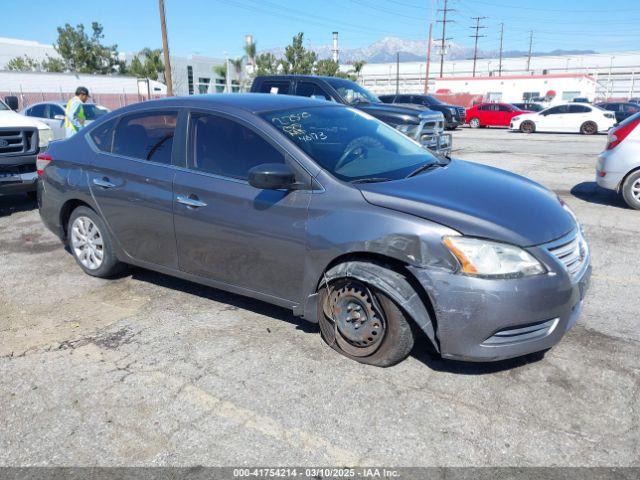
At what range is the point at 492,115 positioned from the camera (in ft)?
95.0

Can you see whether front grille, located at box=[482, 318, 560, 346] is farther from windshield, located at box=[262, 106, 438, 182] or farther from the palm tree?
the palm tree

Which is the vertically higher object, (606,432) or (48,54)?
(48,54)

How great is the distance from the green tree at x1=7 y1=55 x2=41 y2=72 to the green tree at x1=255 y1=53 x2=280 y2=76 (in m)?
25.1

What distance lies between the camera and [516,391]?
3.19m

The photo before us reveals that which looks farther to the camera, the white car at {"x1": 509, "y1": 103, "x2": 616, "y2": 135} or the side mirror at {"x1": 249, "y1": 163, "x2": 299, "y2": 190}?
the white car at {"x1": 509, "y1": 103, "x2": 616, "y2": 135}

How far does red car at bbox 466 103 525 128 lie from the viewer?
28453mm

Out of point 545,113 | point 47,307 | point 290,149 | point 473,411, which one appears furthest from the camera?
point 545,113

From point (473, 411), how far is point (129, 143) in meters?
3.53

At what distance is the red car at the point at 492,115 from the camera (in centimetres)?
2845

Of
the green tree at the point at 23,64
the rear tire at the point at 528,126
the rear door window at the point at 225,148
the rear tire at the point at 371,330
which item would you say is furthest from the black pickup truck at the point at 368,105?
the green tree at the point at 23,64

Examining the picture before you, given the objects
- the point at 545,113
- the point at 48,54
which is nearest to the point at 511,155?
the point at 545,113

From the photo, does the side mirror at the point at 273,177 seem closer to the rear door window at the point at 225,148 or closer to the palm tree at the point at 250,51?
the rear door window at the point at 225,148

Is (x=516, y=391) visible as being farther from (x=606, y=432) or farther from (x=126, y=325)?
(x=126, y=325)

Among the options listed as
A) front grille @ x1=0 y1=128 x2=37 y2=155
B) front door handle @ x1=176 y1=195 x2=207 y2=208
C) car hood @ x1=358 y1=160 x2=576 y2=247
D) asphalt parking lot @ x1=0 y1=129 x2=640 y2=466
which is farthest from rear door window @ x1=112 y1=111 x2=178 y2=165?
front grille @ x1=0 y1=128 x2=37 y2=155
